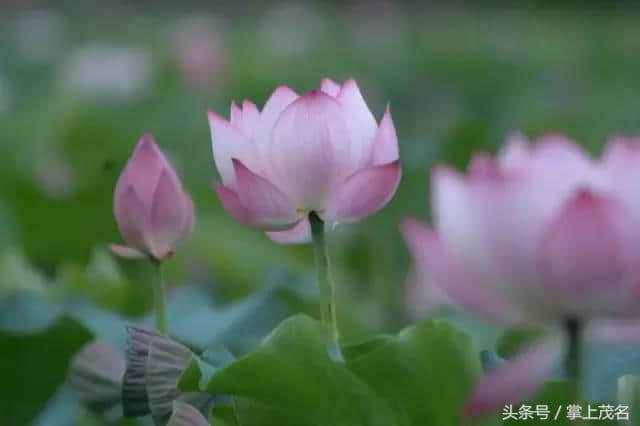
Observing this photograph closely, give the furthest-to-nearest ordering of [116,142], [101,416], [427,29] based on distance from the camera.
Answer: [427,29] < [116,142] < [101,416]

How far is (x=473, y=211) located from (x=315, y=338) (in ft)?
0.58

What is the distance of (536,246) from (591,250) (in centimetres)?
2

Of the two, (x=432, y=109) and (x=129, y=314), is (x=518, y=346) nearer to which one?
(x=129, y=314)

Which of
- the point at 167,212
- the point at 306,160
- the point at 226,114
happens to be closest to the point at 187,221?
the point at 167,212

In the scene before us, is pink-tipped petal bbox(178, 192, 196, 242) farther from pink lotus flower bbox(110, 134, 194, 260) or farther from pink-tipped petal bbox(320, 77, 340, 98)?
pink-tipped petal bbox(320, 77, 340, 98)

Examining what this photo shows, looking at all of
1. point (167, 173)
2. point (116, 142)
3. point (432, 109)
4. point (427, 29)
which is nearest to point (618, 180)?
point (167, 173)

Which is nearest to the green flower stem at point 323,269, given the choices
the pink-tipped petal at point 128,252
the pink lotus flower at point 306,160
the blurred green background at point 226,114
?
the pink lotus flower at point 306,160

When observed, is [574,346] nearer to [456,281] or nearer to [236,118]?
[456,281]

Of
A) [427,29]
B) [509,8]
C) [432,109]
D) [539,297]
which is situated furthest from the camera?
[509,8]

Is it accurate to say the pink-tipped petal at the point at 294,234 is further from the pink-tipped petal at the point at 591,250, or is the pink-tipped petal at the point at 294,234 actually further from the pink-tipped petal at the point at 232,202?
the pink-tipped petal at the point at 591,250

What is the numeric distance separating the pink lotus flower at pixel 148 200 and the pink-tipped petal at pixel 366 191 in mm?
115

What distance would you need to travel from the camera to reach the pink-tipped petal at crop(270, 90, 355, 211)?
27.5 inches

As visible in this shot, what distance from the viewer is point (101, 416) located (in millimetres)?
849

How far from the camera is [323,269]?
741 mm
